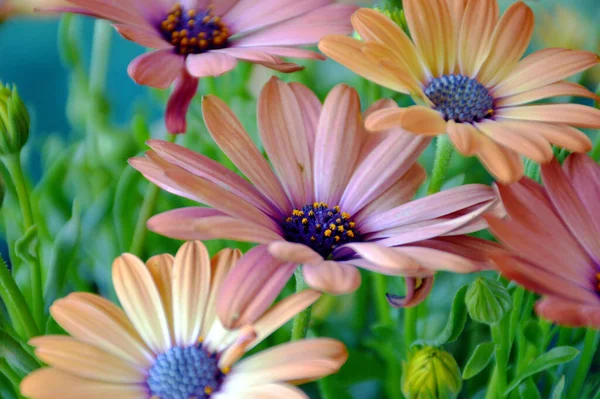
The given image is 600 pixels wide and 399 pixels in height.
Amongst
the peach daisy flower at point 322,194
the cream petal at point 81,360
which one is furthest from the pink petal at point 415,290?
the cream petal at point 81,360

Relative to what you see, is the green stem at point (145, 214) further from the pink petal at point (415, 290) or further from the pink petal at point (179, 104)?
the pink petal at point (415, 290)

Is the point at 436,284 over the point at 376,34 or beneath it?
beneath

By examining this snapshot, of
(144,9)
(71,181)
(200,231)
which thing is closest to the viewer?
(200,231)

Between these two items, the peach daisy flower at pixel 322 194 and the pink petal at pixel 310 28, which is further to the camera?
the pink petal at pixel 310 28

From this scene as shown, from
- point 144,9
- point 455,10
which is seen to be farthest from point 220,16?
point 455,10

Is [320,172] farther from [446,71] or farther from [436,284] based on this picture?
[436,284]

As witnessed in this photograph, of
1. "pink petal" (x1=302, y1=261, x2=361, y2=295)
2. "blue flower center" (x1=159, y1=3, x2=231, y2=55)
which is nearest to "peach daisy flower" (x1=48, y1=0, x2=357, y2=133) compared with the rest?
"blue flower center" (x1=159, y1=3, x2=231, y2=55)
